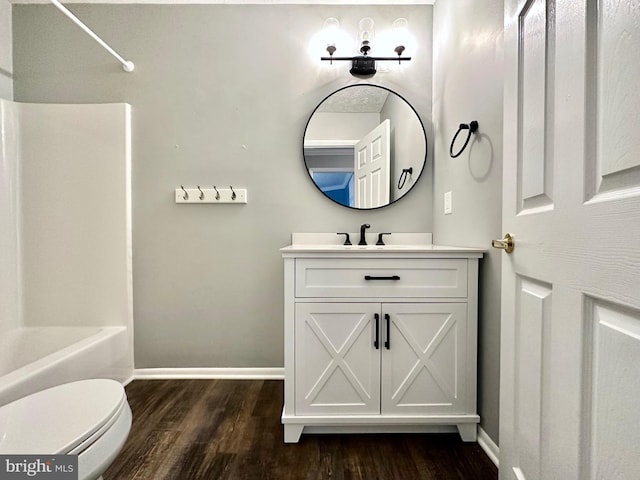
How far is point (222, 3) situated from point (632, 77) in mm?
2142

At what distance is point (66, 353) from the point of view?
1434 mm

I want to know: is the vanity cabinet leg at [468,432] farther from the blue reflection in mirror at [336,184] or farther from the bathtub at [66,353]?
the bathtub at [66,353]

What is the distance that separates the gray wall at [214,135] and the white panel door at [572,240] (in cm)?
114

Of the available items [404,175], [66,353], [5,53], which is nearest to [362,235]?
[404,175]

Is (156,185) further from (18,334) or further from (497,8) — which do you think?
(497,8)

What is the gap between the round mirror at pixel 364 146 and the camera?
74.4 inches

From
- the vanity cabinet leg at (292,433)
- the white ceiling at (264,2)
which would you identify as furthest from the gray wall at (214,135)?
the vanity cabinet leg at (292,433)

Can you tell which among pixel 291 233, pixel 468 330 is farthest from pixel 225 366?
pixel 468 330

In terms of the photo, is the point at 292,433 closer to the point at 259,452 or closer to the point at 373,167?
the point at 259,452

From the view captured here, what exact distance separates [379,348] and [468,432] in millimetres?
538

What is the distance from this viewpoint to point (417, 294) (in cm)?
133

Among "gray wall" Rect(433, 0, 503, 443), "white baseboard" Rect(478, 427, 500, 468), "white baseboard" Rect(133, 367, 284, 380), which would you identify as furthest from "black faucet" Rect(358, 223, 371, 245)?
"white baseboard" Rect(478, 427, 500, 468)

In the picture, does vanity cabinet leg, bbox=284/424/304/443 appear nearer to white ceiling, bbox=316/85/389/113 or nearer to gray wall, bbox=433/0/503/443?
gray wall, bbox=433/0/503/443

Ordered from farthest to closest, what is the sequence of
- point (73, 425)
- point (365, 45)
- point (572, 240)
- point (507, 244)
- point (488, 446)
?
point (365, 45)
point (488, 446)
point (507, 244)
point (73, 425)
point (572, 240)
